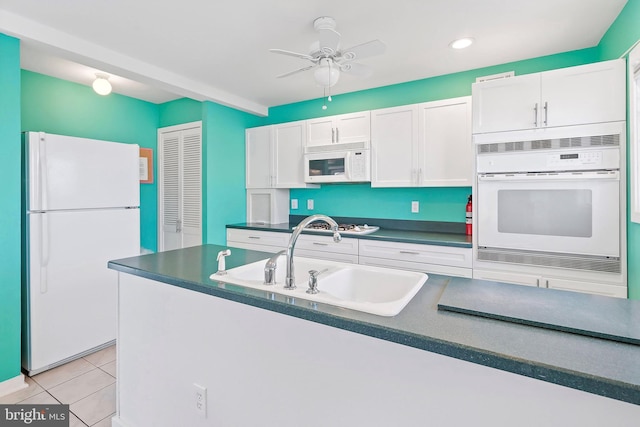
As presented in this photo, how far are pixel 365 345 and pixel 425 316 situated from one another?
0.21 metres

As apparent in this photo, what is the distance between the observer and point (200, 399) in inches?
57.9

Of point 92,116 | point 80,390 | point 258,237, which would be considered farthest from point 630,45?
point 92,116

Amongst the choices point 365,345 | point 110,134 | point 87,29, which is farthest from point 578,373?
point 110,134

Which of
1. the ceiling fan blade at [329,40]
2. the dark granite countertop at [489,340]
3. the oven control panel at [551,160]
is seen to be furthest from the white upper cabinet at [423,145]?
the dark granite countertop at [489,340]

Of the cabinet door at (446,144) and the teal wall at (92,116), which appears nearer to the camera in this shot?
the cabinet door at (446,144)

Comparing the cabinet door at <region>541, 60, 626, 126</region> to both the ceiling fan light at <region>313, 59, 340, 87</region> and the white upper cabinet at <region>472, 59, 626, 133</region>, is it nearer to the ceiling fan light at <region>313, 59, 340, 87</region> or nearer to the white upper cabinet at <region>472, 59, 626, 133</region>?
the white upper cabinet at <region>472, 59, 626, 133</region>

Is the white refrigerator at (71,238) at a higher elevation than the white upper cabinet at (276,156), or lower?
lower

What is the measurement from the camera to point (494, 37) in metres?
2.37

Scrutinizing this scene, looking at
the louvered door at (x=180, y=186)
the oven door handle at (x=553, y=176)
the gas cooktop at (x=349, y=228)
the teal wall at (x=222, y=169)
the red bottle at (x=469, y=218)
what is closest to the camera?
the oven door handle at (x=553, y=176)

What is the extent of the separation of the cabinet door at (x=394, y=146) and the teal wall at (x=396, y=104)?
0.31 metres

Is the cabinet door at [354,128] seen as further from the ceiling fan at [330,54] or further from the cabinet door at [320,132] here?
the ceiling fan at [330,54]

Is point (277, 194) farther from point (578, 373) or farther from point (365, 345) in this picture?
point (578, 373)

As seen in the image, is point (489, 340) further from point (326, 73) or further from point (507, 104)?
point (507, 104)

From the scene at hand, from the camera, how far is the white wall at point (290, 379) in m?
0.81
